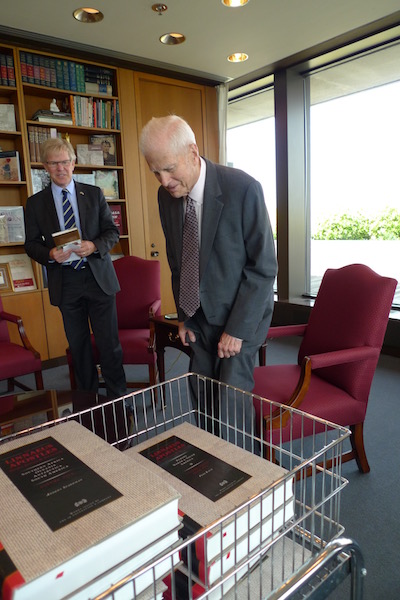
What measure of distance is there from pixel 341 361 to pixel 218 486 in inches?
47.6

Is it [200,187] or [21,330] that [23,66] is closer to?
[21,330]

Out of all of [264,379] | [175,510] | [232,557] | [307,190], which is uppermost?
[307,190]

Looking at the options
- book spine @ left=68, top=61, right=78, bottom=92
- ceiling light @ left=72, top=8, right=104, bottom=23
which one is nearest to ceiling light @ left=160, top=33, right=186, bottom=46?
ceiling light @ left=72, top=8, right=104, bottom=23

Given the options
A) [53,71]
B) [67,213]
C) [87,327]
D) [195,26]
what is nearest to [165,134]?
[67,213]

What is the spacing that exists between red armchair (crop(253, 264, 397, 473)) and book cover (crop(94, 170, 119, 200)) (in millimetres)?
2843

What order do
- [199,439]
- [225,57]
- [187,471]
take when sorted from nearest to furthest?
[187,471] < [199,439] < [225,57]

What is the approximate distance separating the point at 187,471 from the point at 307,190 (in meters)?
4.67

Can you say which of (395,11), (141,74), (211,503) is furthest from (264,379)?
(141,74)

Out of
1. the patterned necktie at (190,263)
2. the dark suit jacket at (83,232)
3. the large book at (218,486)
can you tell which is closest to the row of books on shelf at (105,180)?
the dark suit jacket at (83,232)

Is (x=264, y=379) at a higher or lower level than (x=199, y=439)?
lower

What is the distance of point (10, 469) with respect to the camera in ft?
2.19

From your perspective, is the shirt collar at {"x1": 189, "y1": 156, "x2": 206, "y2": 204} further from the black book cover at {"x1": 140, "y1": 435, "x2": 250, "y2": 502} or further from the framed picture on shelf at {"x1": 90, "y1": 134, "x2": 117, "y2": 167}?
the framed picture on shelf at {"x1": 90, "y1": 134, "x2": 117, "y2": 167}

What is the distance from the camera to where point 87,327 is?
2.92m

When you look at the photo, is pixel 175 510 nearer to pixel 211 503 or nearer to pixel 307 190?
pixel 211 503
